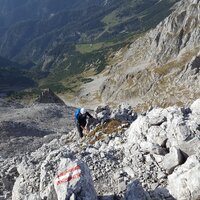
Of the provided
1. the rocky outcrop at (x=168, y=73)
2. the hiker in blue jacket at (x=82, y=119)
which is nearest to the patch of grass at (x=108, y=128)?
the hiker in blue jacket at (x=82, y=119)

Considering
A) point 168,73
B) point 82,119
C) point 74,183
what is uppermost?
point 168,73

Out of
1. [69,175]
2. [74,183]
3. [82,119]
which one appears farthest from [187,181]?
[82,119]

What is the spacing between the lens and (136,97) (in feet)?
462

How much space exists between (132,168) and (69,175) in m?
5.45

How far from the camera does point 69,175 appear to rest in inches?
800

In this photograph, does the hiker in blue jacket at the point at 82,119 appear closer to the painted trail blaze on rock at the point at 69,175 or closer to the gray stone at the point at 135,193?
the painted trail blaze on rock at the point at 69,175

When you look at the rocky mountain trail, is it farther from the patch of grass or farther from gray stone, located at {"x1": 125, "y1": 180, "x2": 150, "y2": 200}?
the patch of grass

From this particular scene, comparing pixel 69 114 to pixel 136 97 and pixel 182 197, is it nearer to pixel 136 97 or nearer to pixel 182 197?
pixel 136 97

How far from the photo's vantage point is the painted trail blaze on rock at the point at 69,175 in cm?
2017

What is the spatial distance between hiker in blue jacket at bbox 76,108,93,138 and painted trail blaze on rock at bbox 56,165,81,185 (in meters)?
15.8

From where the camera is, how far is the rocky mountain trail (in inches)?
809

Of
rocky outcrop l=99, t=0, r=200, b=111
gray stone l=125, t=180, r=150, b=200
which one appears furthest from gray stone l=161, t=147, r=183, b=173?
rocky outcrop l=99, t=0, r=200, b=111

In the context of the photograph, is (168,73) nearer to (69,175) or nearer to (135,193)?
(135,193)

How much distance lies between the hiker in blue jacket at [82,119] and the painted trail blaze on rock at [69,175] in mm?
15837
